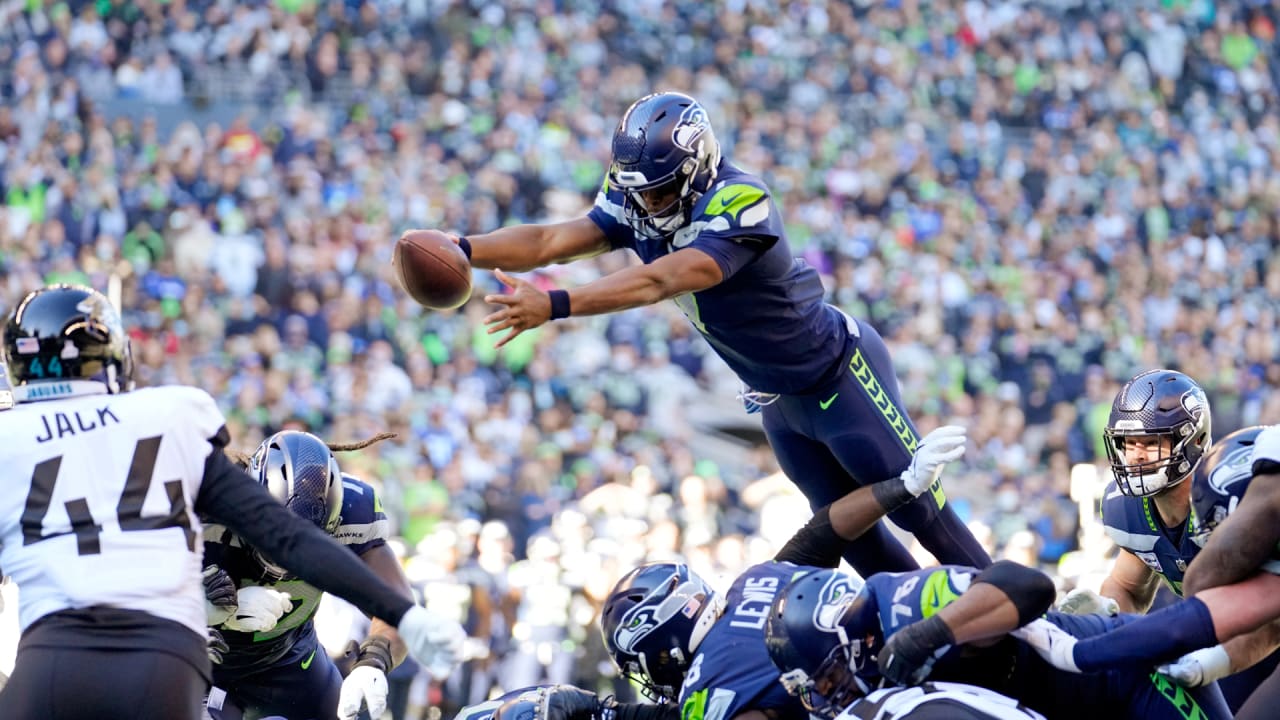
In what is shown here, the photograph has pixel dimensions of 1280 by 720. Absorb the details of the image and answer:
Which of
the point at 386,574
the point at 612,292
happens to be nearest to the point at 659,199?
the point at 612,292

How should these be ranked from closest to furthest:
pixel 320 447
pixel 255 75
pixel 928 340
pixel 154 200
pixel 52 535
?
1. pixel 52 535
2. pixel 320 447
3. pixel 154 200
4. pixel 928 340
5. pixel 255 75

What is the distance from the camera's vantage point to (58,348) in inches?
158

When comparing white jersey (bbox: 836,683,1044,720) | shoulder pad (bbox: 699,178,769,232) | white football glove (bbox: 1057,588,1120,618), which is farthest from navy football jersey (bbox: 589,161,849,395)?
white jersey (bbox: 836,683,1044,720)

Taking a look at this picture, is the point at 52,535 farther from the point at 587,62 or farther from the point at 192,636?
the point at 587,62

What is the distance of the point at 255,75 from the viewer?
56.3ft

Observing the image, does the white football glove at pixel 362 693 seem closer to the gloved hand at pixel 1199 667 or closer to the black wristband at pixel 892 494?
the black wristband at pixel 892 494

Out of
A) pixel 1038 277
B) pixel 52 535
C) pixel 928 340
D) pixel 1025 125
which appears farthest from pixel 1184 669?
pixel 1025 125

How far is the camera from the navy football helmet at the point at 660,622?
5.22 metres

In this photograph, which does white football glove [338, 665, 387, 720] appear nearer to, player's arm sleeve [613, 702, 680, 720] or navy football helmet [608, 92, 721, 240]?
player's arm sleeve [613, 702, 680, 720]

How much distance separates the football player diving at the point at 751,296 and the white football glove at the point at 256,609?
1.39 metres

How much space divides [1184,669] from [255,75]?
46.9 feet

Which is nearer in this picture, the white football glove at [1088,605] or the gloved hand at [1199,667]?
the gloved hand at [1199,667]

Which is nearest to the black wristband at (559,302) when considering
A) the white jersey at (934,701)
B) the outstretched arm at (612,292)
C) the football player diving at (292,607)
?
the outstretched arm at (612,292)

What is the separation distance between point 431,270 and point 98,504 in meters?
1.79
